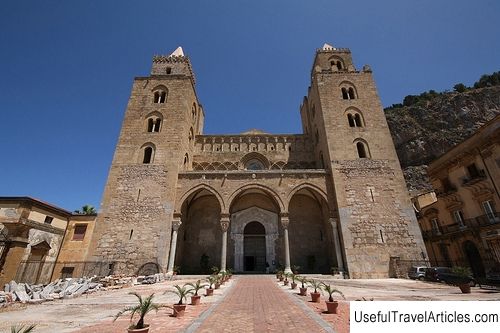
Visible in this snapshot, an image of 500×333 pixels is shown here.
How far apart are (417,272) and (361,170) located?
312 inches

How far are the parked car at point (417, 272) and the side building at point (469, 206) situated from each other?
5.85 metres

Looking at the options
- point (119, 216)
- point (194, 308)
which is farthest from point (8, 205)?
point (194, 308)

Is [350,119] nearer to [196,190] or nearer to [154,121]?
[196,190]

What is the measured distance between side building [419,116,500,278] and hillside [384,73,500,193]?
14318mm

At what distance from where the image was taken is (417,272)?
1539 centimetres

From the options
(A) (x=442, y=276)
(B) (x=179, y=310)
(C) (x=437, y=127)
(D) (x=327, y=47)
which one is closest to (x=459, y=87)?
(C) (x=437, y=127)

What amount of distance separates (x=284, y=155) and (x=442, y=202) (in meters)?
15.1

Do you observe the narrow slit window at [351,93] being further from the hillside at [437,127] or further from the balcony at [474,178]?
the hillside at [437,127]

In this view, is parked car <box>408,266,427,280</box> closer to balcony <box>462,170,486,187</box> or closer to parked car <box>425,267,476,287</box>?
parked car <box>425,267,476,287</box>

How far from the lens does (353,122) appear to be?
22547mm

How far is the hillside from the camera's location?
35750 millimetres

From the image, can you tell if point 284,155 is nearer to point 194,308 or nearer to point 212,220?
point 212,220

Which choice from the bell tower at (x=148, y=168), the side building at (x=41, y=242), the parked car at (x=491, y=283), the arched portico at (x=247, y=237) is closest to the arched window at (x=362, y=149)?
the arched portico at (x=247, y=237)

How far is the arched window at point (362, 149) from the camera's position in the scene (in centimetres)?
2088
